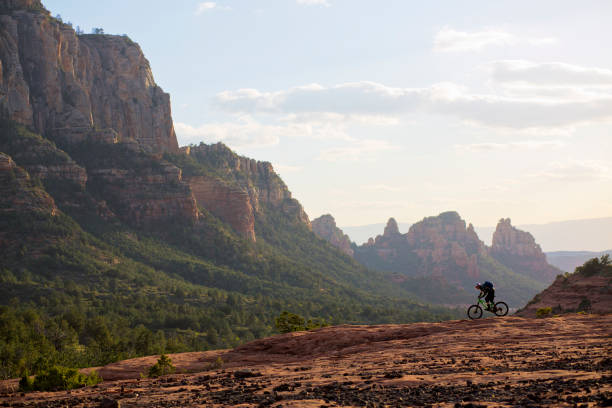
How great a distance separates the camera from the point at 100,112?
171 meters

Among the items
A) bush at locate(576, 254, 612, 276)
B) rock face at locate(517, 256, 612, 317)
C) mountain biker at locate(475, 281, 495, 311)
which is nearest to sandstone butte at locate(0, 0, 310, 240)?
rock face at locate(517, 256, 612, 317)

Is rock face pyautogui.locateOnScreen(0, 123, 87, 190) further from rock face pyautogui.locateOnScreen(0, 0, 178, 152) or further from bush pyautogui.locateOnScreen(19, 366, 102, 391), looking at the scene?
bush pyautogui.locateOnScreen(19, 366, 102, 391)

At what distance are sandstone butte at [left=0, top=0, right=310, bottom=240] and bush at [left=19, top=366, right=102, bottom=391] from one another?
4412 inches

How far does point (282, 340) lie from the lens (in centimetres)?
3197

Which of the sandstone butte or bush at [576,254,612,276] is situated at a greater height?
the sandstone butte

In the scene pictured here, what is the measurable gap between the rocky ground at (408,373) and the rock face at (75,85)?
5294 inches

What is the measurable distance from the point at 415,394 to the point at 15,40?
170 m

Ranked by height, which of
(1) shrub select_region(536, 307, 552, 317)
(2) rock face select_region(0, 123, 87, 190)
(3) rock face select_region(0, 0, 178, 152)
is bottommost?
(1) shrub select_region(536, 307, 552, 317)

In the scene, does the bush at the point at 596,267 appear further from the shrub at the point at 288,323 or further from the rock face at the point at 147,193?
the rock face at the point at 147,193

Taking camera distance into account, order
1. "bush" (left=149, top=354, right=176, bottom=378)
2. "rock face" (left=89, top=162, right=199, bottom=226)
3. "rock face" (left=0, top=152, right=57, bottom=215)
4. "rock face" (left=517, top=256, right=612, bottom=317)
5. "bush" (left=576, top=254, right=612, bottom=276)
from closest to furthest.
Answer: "bush" (left=149, top=354, right=176, bottom=378)
"rock face" (left=517, top=256, right=612, bottom=317)
"bush" (left=576, top=254, right=612, bottom=276)
"rock face" (left=0, top=152, right=57, bottom=215)
"rock face" (left=89, top=162, right=199, bottom=226)

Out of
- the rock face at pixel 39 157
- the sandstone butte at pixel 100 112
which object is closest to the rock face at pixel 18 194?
the rock face at pixel 39 157

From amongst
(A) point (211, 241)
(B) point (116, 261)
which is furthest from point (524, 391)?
(A) point (211, 241)

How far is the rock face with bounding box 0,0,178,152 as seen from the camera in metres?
145

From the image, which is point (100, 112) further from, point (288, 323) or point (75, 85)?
point (288, 323)
